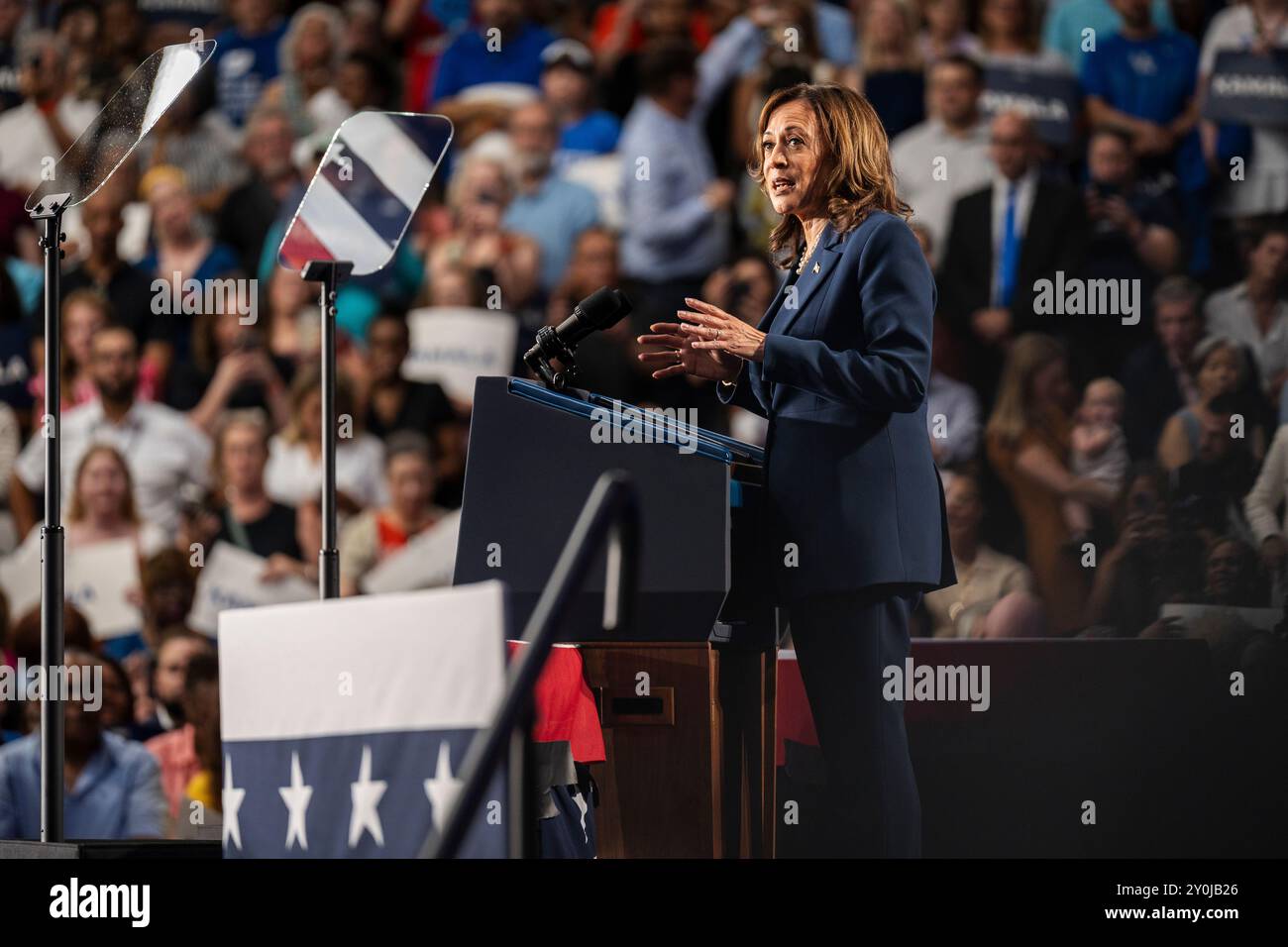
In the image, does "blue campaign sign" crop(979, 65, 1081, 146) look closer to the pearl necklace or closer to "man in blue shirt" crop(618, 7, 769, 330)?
"man in blue shirt" crop(618, 7, 769, 330)

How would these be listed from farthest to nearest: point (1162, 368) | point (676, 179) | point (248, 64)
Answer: point (248, 64) < point (676, 179) < point (1162, 368)

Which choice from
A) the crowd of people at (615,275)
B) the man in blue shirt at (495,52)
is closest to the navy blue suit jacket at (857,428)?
the crowd of people at (615,275)

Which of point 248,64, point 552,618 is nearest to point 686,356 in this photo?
point 552,618

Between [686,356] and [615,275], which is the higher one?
[615,275]

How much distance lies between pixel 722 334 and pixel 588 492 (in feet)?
1.42

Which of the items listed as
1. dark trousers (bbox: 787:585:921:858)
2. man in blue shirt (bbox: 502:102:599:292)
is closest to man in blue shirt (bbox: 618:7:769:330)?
man in blue shirt (bbox: 502:102:599:292)

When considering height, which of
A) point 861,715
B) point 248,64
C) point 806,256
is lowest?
point 861,715

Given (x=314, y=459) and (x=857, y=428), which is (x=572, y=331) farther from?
(x=314, y=459)

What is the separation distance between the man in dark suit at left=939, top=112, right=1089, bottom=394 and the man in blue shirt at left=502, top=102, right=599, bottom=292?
1522 millimetres

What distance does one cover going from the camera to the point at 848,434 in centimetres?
320

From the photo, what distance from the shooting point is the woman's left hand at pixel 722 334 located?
3.19 m

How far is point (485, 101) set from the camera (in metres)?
7.54

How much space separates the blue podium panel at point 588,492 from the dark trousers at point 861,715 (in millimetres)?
171

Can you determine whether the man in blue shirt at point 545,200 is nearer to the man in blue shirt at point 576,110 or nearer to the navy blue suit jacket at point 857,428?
the man in blue shirt at point 576,110
